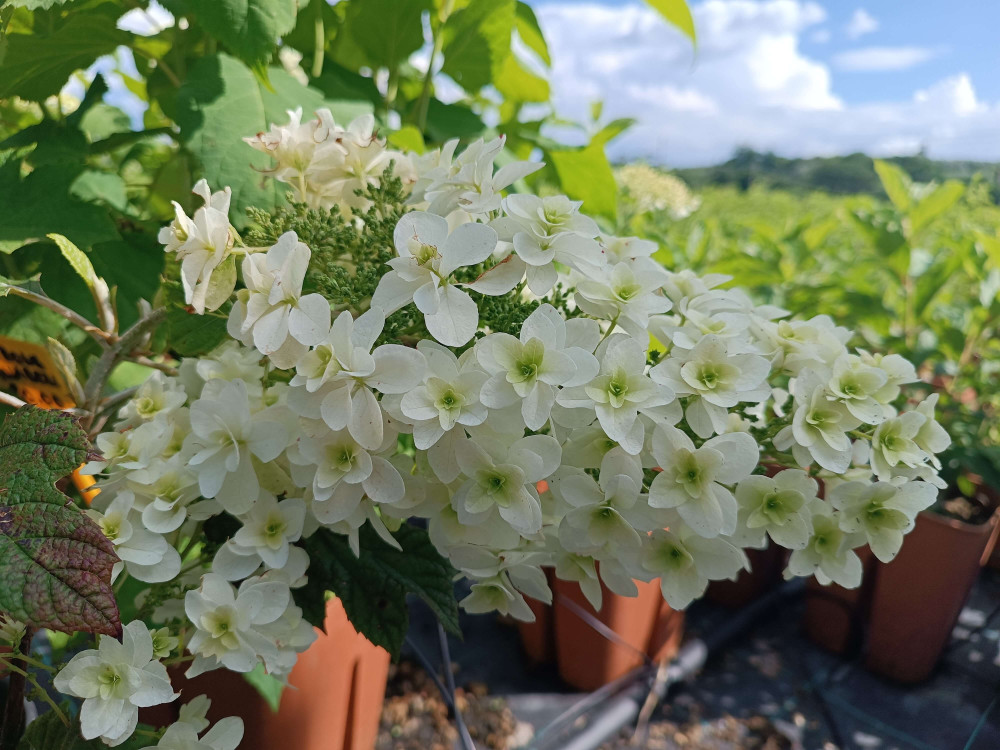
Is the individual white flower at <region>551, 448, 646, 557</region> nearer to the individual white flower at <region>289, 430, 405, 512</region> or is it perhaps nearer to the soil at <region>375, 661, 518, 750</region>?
the individual white flower at <region>289, 430, 405, 512</region>

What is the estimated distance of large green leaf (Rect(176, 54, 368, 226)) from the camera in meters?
0.56

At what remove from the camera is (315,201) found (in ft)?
1.76

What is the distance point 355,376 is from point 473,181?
0.16 metres

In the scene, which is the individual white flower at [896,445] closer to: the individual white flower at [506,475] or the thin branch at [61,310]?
the individual white flower at [506,475]

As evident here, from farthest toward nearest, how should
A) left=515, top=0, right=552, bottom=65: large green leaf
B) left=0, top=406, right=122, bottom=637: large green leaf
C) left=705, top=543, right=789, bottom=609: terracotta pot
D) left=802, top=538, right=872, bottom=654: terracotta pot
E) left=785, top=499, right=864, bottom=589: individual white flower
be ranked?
left=705, top=543, right=789, bottom=609: terracotta pot
left=802, top=538, right=872, bottom=654: terracotta pot
left=515, top=0, right=552, bottom=65: large green leaf
left=785, top=499, right=864, bottom=589: individual white flower
left=0, top=406, right=122, bottom=637: large green leaf

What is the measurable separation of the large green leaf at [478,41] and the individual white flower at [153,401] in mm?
484

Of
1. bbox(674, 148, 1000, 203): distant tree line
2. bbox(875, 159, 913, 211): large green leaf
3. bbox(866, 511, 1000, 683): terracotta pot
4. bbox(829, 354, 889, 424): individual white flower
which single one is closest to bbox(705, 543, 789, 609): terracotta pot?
bbox(866, 511, 1000, 683): terracotta pot

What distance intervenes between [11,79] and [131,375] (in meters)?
0.28

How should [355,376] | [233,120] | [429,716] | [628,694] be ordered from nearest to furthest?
[355,376] < [233,120] < [429,716] < [628,694]

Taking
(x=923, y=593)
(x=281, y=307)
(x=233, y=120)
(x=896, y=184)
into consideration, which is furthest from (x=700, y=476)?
(x=896, y=184)

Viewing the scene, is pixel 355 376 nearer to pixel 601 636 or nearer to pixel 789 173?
pixel 601 636

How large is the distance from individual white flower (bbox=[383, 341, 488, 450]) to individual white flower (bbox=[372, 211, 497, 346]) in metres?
0.01

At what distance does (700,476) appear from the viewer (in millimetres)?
402

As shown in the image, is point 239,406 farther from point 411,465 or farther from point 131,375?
point 131,375
